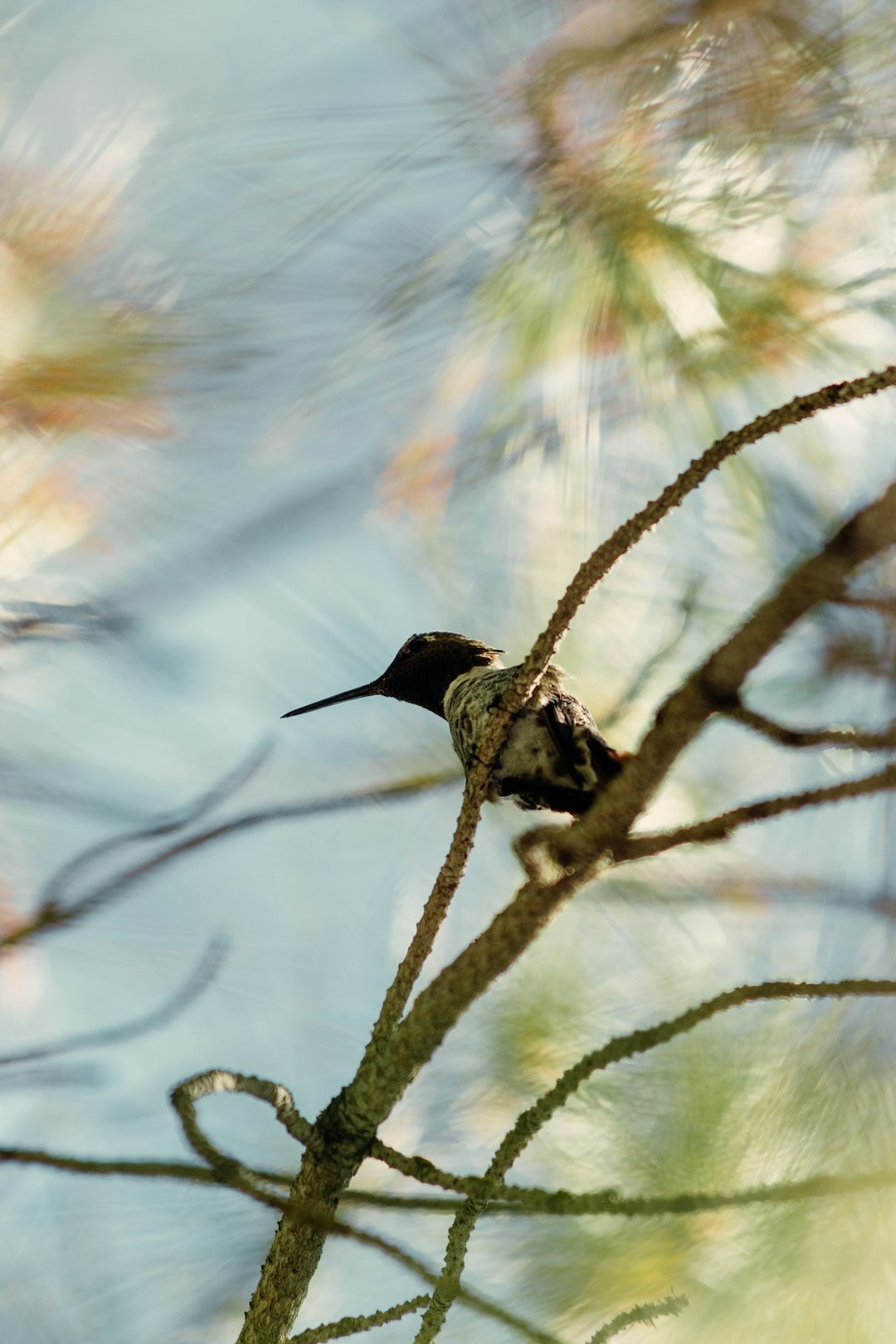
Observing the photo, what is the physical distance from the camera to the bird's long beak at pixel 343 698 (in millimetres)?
2270

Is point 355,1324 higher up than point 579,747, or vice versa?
point 579,747

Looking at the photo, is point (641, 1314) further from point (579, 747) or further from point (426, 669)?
point (426, 669)

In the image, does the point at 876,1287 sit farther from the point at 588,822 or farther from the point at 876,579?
the point at 876,579

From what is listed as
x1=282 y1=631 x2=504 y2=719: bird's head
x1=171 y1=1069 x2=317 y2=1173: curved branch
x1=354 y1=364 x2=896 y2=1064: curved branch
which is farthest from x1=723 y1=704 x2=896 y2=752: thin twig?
x1=282 y1=631 x2=504 y2=719: bird's head

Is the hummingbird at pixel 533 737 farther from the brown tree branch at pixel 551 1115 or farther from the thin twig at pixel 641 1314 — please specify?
the thin twig at pixel 641 1314

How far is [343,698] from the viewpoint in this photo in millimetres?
2434

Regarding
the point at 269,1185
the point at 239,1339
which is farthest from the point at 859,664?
the point at 239,1339

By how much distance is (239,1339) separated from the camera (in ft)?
3.81

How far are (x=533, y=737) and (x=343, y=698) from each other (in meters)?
0.71

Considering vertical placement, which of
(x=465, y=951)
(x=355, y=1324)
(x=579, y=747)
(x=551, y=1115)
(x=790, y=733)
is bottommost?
(x=355, y=1324)

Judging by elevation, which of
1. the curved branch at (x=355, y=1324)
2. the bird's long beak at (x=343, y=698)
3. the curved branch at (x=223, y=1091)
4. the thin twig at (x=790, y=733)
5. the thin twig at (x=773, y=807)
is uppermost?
the bird's long beak at (x=343, y=698)

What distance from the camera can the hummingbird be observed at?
1.76 metres

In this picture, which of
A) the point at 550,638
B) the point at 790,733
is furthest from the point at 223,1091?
the point at 790,733

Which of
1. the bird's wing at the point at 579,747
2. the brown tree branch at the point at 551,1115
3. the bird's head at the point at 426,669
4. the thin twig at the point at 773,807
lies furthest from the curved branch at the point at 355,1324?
the bird's head at the point at 426,669
